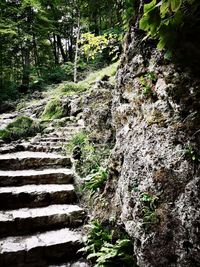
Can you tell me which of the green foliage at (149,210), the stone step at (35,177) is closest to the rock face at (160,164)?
the green foliage at (149,210)

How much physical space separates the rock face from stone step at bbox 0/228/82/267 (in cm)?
99

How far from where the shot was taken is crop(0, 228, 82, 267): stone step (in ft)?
13.2

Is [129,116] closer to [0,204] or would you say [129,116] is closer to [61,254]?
[61,254]

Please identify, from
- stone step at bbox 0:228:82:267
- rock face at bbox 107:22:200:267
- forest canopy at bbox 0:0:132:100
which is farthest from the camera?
forest canopy at bbox 0:0:132:100

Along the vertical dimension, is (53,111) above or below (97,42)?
below

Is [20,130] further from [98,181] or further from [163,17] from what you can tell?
[163,17]

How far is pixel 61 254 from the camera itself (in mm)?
4289

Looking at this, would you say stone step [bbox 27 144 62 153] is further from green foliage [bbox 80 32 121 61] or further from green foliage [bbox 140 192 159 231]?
green foliage [bbox 140 192 159 231]

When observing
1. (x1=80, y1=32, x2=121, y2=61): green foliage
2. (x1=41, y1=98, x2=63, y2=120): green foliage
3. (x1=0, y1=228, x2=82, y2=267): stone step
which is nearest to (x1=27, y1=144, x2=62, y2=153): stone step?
(x1=80, y1=32, x2=121, y2=61): green foliage

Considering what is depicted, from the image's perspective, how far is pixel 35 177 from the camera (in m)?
5.81

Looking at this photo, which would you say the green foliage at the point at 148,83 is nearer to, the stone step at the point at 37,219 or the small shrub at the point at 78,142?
the stone step at the point at 37,219

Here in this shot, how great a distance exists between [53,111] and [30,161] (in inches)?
218

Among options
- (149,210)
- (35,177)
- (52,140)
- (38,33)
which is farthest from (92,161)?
(38,33)

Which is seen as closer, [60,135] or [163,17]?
[163,17]
